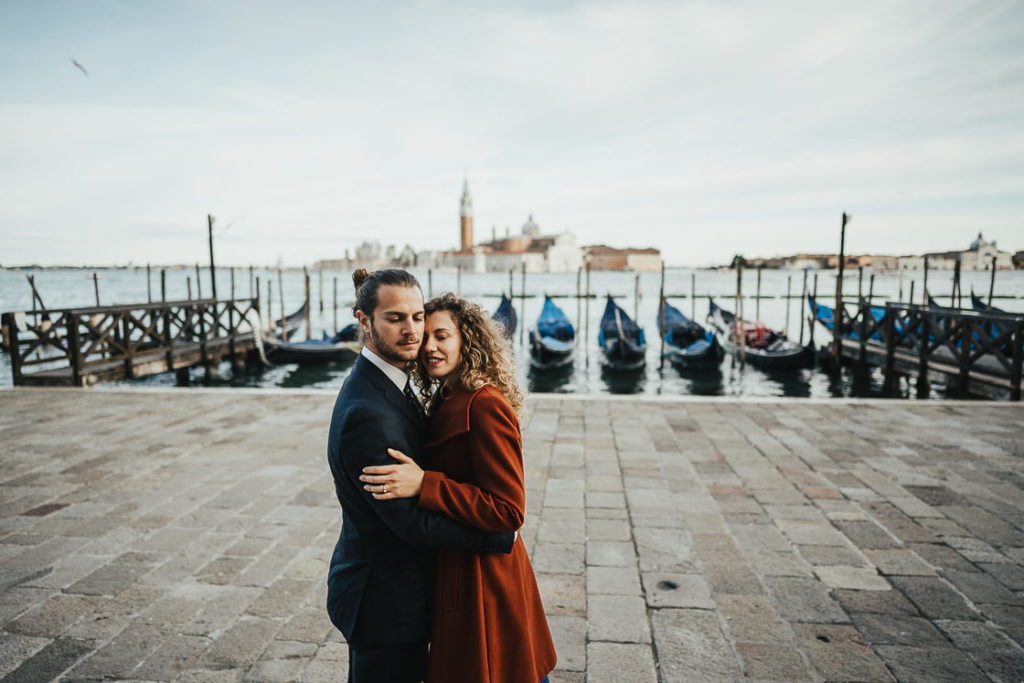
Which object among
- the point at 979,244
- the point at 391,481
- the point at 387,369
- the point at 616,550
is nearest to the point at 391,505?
the point at 391,481

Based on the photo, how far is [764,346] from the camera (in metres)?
15.0

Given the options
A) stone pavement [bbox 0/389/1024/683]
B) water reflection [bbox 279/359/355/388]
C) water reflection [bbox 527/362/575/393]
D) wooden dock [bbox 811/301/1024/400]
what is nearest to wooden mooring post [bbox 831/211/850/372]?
wooden dock [bbox 811/301/1024/400]

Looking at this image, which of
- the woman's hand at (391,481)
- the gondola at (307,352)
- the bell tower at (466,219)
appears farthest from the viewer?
the bell tower at (466,219)

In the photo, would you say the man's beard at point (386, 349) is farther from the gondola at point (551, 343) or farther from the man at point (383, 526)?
the gondola at point (551, 343)

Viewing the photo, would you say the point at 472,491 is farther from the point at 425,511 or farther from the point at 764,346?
the point at 764,346

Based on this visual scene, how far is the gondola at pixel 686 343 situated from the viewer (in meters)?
13.8

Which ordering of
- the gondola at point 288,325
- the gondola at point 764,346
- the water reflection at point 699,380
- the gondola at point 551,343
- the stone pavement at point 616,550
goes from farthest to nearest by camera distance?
1. the gondola at point 288,325
2. the gondola at point 551,343
3. the gondola at point 764,346
4. the water reflection at point 699,380
5. the stone pavement at point 616,550

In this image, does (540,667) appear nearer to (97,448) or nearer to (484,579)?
(484,579)

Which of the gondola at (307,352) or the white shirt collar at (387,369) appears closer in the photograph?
the white shirt collar at (387,369)

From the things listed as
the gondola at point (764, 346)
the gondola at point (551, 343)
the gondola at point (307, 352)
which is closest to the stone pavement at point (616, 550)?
the gondola at point (764, 346)

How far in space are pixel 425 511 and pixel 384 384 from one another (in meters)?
0.26

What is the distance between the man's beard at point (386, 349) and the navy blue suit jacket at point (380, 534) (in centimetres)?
3

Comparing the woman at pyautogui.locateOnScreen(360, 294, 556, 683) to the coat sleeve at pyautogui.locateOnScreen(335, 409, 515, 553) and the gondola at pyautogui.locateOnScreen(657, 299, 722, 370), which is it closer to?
the coat sleeve at pyautogui.locateOnScreen(335, 409, 515, 553)

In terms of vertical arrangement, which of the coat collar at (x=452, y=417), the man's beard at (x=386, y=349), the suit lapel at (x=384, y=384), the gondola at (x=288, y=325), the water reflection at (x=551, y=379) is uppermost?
the man's beard at (x=386, y=349)
